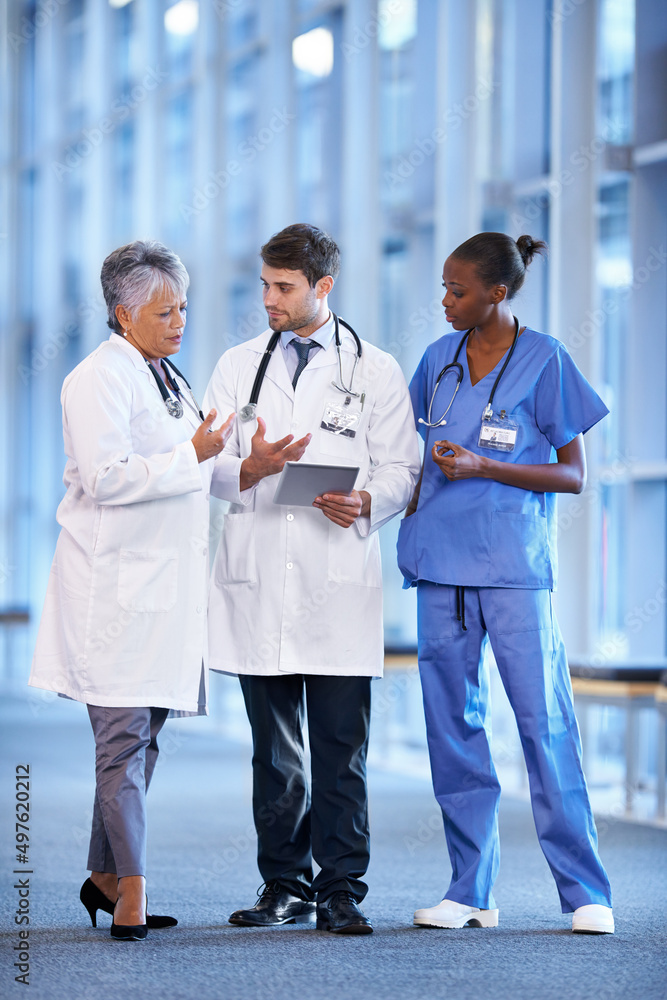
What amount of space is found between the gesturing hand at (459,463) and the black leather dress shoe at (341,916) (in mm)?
935

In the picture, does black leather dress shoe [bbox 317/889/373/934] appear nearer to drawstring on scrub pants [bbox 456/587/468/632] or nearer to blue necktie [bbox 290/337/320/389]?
drawstring on scrub pants [bbox 456/587/468/632]

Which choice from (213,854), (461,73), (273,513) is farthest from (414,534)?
(461,73)

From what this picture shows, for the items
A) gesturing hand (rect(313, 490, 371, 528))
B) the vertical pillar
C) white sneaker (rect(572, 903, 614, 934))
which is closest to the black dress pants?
gesturing hand (rect(313, 490, 371, 528))

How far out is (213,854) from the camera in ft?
11.7

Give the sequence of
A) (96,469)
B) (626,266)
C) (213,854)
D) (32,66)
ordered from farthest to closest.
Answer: (32,66)
(626,266)
(213,854)
(96,469)

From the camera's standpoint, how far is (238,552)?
2.69 m

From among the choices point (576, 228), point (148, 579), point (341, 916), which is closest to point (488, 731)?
point (341, 916)

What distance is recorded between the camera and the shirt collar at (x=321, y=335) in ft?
9.08

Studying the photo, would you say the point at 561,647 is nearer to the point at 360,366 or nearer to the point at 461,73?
the point at 360,366

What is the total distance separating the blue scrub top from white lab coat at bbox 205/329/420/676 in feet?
0.33

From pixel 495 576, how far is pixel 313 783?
24.5 inches

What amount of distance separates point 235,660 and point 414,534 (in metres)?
0.49

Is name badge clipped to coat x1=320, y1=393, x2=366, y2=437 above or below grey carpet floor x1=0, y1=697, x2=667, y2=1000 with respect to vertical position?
above

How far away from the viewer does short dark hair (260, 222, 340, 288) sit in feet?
8.64
